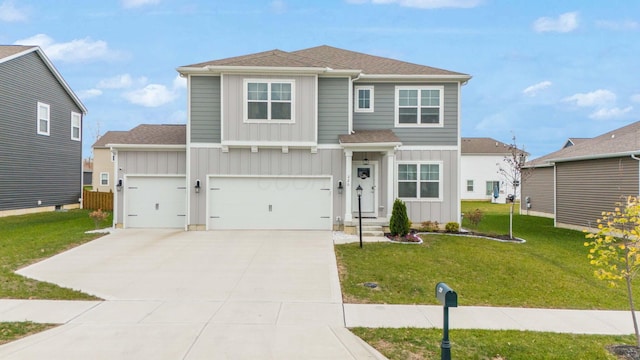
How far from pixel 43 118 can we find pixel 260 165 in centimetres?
1428

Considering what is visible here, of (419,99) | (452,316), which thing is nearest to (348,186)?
(419,99)

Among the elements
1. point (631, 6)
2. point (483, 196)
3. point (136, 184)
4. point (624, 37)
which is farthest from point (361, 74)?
point (483, 196)

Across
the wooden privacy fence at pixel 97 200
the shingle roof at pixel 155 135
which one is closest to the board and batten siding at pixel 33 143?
the wooden privacy fence at pixel 97 200

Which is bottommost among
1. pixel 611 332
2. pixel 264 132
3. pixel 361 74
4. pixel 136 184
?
pixel 611 332

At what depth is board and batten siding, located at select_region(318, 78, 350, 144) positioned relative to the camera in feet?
44.9

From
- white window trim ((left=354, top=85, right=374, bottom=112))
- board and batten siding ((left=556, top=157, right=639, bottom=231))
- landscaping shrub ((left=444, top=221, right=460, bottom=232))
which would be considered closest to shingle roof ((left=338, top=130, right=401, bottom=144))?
white window trim ((left=354, top=85, right=374, bottom=112))

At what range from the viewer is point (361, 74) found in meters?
14.1

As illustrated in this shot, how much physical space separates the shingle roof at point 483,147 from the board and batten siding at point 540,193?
40.4 ft

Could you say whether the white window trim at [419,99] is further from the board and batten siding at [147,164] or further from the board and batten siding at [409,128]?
the board and batten siding at [147,164]

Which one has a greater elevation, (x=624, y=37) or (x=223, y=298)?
(x=624, y=37)

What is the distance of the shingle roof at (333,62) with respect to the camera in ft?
43.4

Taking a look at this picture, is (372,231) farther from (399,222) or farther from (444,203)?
(444,203)

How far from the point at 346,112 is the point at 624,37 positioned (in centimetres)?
1701

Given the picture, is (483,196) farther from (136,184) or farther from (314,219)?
(136,184)
